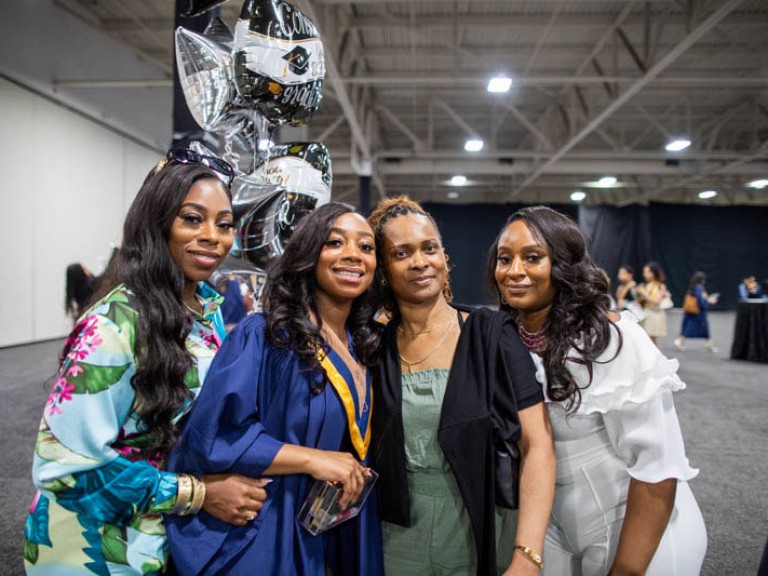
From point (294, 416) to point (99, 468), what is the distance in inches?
14.9

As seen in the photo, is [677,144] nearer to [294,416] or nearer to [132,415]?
[294,416]

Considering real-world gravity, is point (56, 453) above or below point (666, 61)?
below

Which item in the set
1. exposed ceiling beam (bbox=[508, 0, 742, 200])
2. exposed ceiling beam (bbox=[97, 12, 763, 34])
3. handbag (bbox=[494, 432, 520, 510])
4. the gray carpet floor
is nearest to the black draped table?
the gray carpet floor

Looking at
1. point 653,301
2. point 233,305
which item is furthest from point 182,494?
point 653,301

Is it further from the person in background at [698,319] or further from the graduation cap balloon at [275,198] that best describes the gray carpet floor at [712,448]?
the person in background at [698,319]

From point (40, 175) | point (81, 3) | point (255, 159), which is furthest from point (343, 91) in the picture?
point (255, 159)

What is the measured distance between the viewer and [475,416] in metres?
1.11

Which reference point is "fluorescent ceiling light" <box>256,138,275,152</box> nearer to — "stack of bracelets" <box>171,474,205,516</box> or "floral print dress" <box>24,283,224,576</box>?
"floral print dress" <box>24,283,224,576</box>

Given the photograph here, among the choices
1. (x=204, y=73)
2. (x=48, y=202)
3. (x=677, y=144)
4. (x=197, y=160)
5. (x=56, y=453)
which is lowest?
(x=56, y=453)

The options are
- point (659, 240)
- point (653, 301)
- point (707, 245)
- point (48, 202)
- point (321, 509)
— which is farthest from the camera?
point (707, 245)

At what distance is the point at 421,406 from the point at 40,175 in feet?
30.2

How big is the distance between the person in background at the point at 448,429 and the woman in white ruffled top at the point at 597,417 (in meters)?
0.10

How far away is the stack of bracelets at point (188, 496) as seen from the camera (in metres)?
1.00

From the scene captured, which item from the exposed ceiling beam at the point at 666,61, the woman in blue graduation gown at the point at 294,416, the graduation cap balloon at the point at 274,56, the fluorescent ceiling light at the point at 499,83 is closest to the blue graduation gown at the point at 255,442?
the woman in blue graduation gown at the point at 294,416
